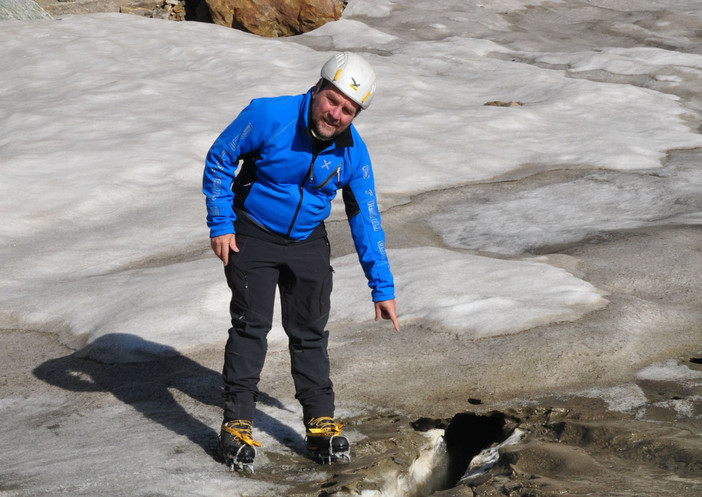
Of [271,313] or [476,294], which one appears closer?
[271,313]

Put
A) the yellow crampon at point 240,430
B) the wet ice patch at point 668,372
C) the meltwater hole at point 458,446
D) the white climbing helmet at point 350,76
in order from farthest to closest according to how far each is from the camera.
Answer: the wet ice patch at point 668,372, the meltwater hole at point 458,446, the yellow crampon at point 240,430, the white climbing helmet at point 350,76

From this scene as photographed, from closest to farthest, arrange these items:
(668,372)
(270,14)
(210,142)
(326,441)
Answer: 1. (326,441)
2. (668,372)
3. (210,142)
4. (270,14)

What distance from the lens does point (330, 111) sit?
3.99m

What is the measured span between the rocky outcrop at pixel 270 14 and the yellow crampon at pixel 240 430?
17213 mm

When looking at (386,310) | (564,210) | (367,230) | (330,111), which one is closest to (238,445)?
(386,310)

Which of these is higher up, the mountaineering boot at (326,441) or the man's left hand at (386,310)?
the man's left hand at (386,310)

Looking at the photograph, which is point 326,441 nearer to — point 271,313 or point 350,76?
point 271,313

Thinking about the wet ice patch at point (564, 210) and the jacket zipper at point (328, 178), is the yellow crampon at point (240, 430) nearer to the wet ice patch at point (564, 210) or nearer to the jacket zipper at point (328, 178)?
the jacket zipper at point (328, 178)

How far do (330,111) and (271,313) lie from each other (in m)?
1.09

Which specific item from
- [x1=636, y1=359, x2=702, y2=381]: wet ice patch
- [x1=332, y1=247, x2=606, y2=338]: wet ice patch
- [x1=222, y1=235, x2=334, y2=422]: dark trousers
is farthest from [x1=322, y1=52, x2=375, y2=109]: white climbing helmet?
[x1=636, y1=359, x2=702, y2=381]: wet ice patch

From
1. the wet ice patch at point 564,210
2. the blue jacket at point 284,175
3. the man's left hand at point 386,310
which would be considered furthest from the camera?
the wet ice patch at point 564,210

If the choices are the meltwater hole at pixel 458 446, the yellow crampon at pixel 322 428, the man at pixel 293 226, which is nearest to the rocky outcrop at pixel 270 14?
the man at pixel 293 226

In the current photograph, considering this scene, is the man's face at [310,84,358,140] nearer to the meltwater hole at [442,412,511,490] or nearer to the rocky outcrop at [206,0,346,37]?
the meltwater hole at [442,412,511,490]

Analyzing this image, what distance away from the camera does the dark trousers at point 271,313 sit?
4.19 meters
